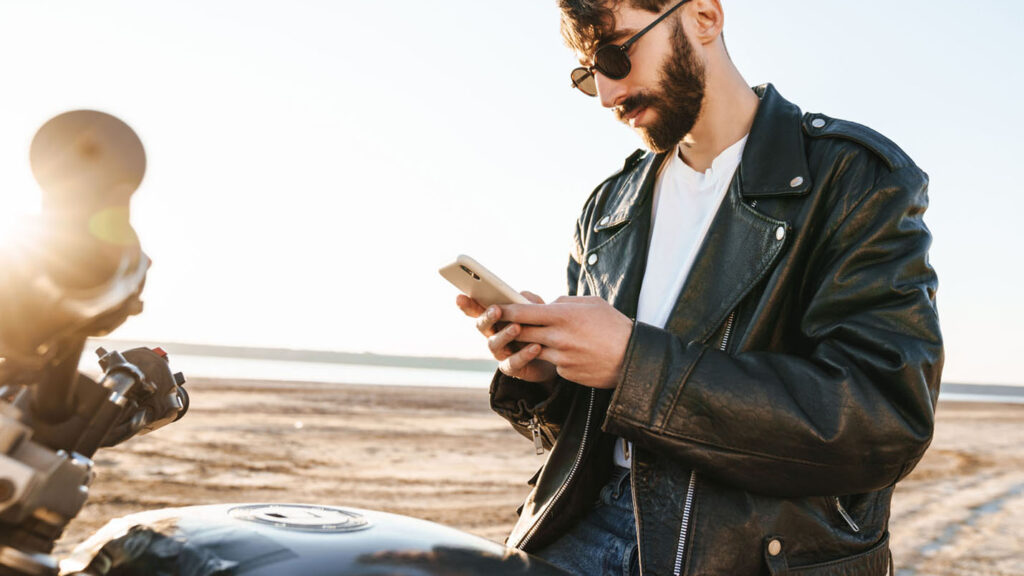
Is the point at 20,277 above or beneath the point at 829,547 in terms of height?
above

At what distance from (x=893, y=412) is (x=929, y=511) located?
7.90m

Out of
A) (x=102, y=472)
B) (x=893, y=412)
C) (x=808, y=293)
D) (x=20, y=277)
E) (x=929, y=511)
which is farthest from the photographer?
(x=929, y=511)

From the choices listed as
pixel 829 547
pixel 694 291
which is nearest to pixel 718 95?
pixel 694 291

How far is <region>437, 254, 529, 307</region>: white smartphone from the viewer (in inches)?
70.7

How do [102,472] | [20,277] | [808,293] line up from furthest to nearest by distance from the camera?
[102,472] < [808,293] < [20,277]

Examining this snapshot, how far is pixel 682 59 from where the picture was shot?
227cm

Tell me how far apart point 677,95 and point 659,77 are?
0.08m

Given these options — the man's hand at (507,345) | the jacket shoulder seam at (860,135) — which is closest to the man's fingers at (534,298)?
the man's hand at (507,345)

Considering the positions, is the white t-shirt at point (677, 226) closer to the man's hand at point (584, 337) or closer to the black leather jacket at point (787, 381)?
the black leather jacket at point (787, 381)

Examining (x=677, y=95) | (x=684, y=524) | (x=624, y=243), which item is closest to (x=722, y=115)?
(x=677, y=95)

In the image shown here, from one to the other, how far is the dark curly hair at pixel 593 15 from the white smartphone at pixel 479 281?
0.91 metres

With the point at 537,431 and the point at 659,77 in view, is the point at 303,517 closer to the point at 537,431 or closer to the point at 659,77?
the point at 537,431

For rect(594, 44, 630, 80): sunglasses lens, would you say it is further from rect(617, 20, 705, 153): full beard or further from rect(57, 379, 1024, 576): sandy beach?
rect(57, 379, 1024, 576): sandy beach

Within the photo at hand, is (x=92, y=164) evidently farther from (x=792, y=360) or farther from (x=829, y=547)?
(x=829, y=547)
